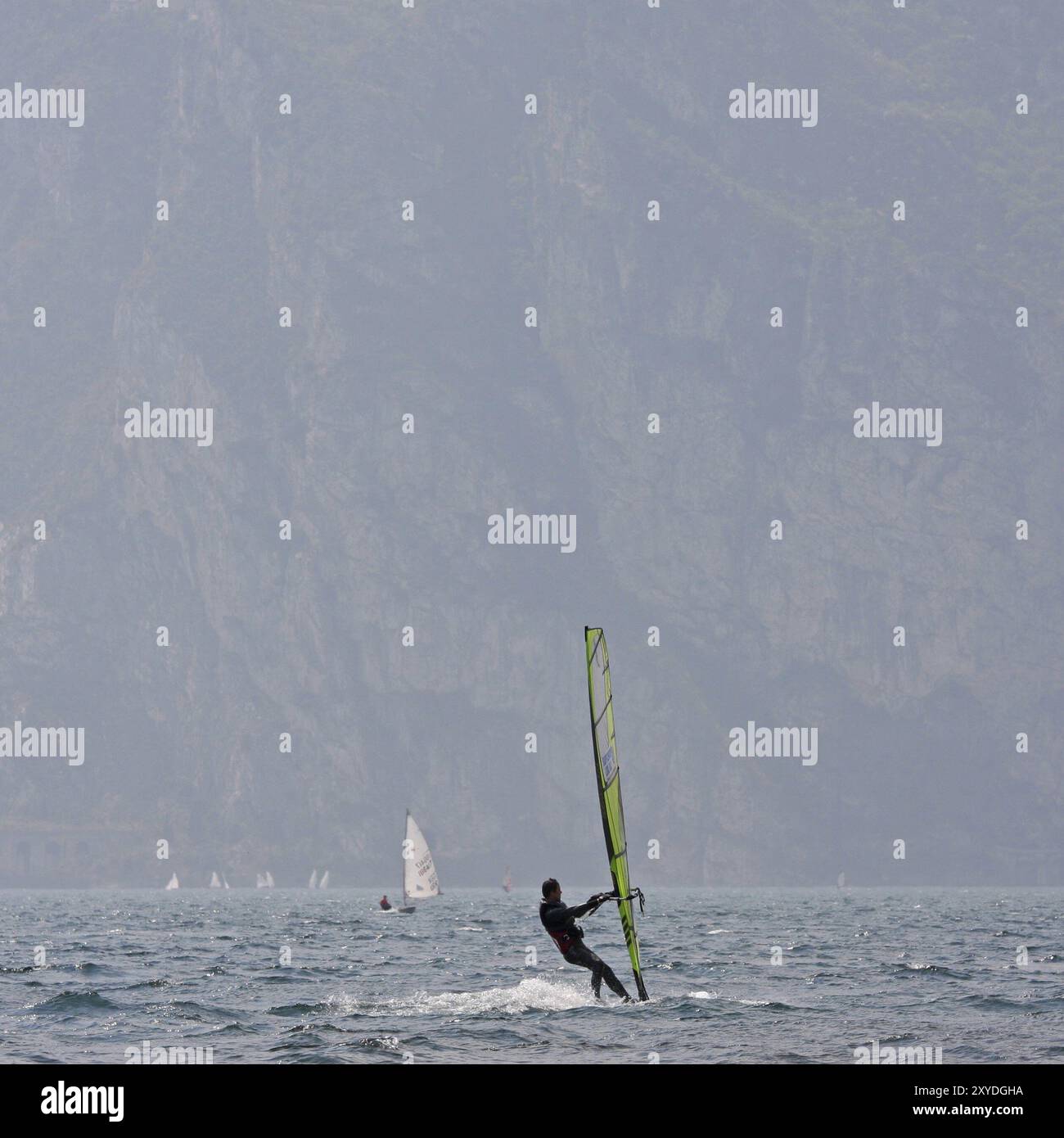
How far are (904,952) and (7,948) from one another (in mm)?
23154

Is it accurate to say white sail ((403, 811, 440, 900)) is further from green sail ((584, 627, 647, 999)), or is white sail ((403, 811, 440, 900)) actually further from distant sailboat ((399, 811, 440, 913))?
green sail ((584, 627, 647, 999))

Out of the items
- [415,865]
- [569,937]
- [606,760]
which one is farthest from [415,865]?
[606,760]

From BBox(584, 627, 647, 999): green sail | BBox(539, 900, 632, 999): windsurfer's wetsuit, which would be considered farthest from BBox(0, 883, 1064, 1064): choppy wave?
BBox(584, 627, 647, 999): green sail

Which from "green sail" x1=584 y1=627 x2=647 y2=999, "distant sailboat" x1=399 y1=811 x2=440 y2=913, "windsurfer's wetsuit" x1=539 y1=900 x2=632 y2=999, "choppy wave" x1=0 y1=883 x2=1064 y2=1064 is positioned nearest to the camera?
"choppy wave" x1=0 y1=883 x2=1064 y2=1064

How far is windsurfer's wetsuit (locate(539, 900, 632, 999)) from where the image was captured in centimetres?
2592

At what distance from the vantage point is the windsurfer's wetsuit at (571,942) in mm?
25922

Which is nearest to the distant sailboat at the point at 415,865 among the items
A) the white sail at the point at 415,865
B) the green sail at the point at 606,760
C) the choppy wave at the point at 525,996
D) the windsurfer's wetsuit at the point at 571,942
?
the white sail at the point at 415,865

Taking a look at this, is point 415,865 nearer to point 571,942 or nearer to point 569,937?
point 571,942

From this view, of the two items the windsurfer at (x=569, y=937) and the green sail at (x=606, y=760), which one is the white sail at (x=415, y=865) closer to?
the windsurfer at (x=569, y=937)

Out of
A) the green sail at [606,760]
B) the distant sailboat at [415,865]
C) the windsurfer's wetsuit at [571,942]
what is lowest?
the distant sailboat at [415,865]

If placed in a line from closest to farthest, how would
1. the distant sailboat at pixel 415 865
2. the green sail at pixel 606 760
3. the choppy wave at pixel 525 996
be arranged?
the choppy wave at pixel 525 996 → the green sail at pixel 606 760 → the distant sailboat at pixel 415 865

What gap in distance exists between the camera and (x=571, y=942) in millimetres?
26312

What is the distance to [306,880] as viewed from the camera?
639 feet
